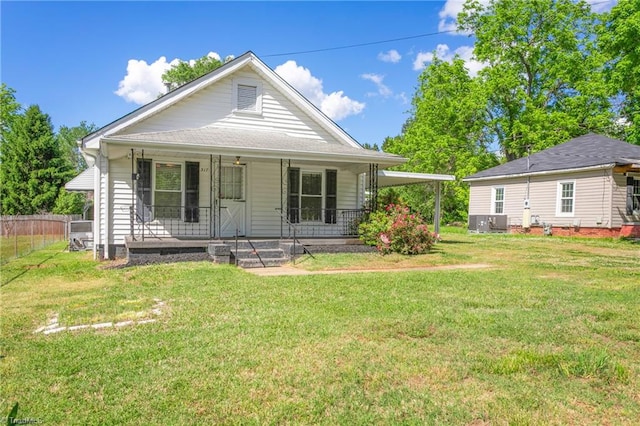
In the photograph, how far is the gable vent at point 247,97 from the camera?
542 inches

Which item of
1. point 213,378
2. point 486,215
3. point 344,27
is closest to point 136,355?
point 213,378

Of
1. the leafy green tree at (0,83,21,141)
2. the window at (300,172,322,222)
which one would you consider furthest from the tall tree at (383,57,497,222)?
the leafy green tree at (0,83,21,141)

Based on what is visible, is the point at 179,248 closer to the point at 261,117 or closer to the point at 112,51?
the point at 261,117

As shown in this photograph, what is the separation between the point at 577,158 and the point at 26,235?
25188mm

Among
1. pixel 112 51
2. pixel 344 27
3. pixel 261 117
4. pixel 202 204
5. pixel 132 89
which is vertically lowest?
pixel 202 204

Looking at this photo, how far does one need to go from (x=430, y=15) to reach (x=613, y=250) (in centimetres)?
1258

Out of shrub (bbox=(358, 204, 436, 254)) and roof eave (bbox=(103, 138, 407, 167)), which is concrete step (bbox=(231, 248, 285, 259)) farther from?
shrub (bbox=(358, 204, 436, 254))

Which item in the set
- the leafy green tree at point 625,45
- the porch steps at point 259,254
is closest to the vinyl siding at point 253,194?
the porch steps at point 259,254

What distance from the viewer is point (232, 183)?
43.1 ft

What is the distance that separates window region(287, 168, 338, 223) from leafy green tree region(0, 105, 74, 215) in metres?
28.4

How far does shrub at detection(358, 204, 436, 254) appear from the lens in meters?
11.8

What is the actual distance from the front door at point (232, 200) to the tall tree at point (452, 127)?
18669 mm

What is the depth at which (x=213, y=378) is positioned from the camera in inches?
136

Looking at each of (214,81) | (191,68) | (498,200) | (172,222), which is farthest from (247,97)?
(191,68)
